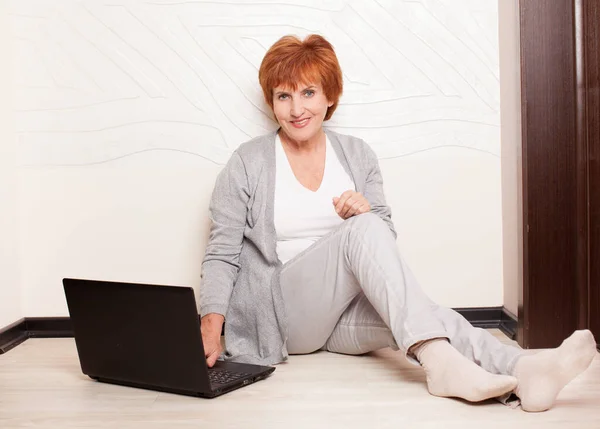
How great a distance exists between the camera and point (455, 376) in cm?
171

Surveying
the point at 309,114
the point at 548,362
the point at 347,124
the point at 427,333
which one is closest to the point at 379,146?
the point at 347,124

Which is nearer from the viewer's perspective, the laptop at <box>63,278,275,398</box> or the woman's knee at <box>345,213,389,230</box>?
the laptop at <box>63,278,275,398</box>

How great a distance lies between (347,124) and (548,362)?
1216 millimetres

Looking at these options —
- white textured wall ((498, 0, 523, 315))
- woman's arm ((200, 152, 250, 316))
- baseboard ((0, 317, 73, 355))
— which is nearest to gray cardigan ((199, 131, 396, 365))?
woman's arm ((200, 152, 250, 316))

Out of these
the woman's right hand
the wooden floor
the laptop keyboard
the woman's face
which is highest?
the woman's face

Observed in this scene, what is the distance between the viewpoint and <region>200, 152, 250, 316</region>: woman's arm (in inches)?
85.1

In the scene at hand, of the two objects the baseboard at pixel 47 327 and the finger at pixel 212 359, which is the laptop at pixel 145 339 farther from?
the baseboard at pixel 47 327

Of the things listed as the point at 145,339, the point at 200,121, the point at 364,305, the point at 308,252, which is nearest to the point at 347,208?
the point at 308,252

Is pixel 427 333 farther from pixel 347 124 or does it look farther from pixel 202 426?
pixel 347 124

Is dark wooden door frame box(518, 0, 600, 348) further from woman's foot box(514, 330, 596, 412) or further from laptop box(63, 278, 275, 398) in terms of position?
Answer: laptop box(63, 278, 275, 398)

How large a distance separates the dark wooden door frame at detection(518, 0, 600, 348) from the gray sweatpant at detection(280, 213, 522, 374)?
0.52m

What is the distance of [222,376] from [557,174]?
3.73ft

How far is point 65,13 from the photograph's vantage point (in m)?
2.58

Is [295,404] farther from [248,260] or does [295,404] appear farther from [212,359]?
[248,260]
